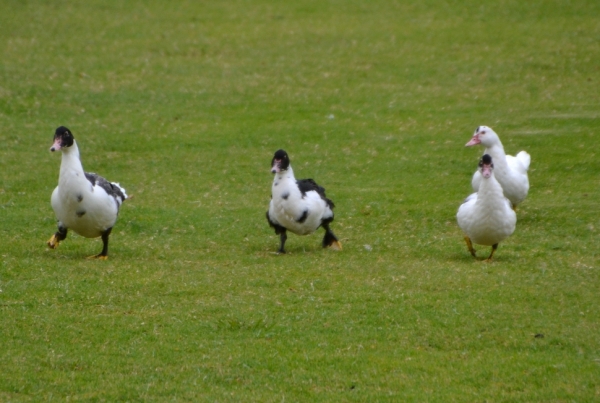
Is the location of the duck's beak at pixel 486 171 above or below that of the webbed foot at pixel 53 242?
above

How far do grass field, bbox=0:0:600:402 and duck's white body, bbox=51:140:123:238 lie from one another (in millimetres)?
604

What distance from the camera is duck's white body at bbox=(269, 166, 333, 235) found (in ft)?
44.3

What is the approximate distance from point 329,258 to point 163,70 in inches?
642

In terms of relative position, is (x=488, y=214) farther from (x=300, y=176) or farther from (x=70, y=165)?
(x=300, y=176)

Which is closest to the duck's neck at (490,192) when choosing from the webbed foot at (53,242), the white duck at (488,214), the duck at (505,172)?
the white duck at (488,214)

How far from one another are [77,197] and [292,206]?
10.1 feet

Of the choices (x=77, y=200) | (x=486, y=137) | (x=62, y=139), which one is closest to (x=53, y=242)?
(x=77, y=200)

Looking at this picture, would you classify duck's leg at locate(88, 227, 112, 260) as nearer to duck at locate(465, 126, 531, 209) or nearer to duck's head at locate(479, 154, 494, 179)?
duck's head at locate(479, 154, 494, 179)

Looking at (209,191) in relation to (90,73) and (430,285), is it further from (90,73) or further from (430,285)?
(90,73)

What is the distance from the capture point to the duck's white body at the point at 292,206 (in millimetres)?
13500

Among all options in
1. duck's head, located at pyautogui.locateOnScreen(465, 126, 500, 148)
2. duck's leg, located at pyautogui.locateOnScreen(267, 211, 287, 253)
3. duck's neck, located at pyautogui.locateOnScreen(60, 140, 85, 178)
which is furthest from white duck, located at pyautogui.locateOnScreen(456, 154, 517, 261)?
duck's neck, located at pyautogui.locateOnScreen(60, 140, 85, 178)

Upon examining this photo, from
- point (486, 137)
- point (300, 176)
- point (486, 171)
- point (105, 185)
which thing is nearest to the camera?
point (486, 171)

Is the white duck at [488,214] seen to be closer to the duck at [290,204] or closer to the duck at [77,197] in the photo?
the duck at [290,204]

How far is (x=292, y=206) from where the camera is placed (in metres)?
13.5
